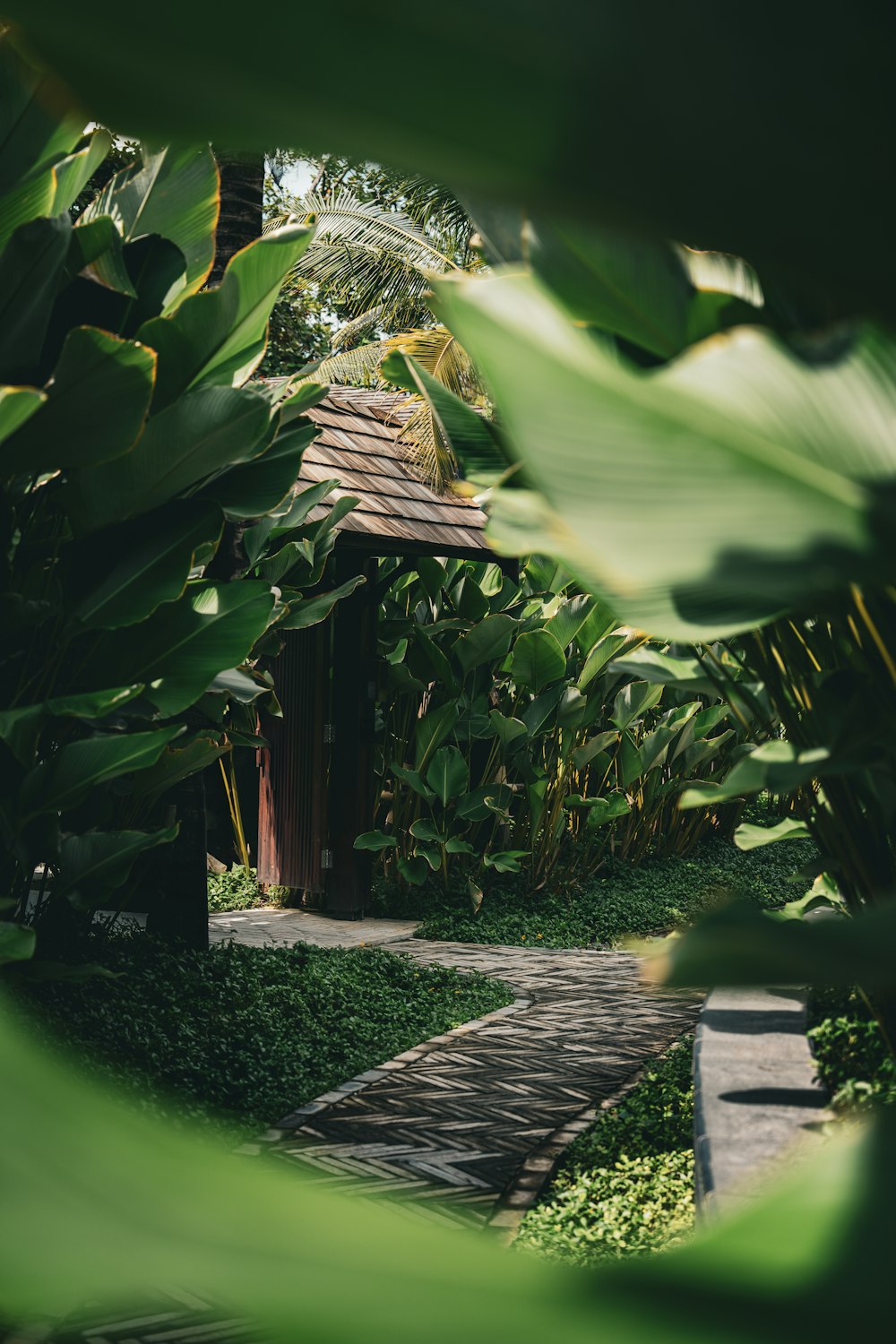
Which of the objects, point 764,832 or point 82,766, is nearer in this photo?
point 764,832

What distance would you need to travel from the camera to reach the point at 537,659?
28.8 ft

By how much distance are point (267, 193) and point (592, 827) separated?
62.0 feet

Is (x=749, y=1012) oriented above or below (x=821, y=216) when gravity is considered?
below

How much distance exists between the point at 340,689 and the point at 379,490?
1.55m

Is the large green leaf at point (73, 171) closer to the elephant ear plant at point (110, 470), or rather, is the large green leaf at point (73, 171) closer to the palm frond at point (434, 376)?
the elephant ear plant at point (110, 470)

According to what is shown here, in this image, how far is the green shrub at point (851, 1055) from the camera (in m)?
2.74

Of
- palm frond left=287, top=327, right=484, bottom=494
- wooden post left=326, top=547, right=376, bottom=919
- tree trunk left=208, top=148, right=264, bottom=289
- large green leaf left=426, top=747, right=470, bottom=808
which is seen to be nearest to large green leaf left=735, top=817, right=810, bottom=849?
palm frond left=287, top=327, right=484, bottom=494

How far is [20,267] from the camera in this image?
3.47m

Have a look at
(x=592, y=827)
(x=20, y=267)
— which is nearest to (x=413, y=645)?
(x=592, y=827)

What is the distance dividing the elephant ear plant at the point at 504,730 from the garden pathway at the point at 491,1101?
204cm

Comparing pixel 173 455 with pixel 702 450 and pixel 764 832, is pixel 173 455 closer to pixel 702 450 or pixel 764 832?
pixel 764 832

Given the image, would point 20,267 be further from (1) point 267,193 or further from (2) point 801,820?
(1) point 267,193

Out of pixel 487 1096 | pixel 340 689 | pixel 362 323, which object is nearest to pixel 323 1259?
pixel 487 1096

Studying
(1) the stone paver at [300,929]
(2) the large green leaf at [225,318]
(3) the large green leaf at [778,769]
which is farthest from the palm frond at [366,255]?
(3) the large green leaf at [778,769]
